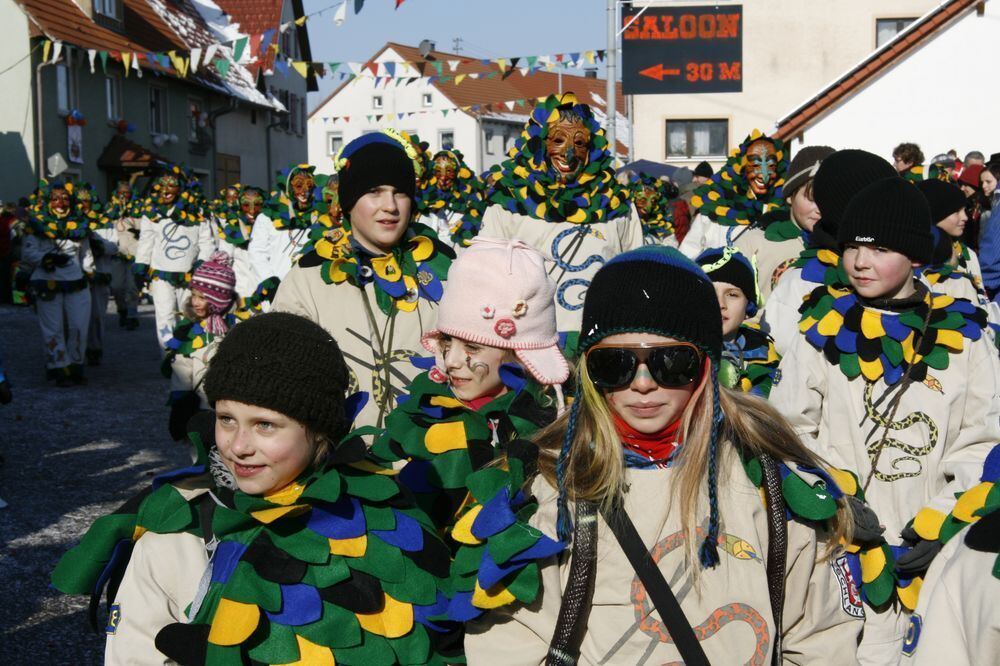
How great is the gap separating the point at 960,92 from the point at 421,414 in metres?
26.6

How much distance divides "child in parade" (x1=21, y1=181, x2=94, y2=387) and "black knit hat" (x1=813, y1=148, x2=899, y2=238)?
9.60 meters

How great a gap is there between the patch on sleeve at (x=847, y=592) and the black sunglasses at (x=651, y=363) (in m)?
0.49

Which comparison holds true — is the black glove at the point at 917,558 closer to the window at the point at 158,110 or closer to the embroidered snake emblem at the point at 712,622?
the embroidered snake emblem at the point at 712,622

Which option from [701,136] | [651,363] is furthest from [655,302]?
[701,136]

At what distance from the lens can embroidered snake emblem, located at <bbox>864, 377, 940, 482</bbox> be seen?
4141 mm

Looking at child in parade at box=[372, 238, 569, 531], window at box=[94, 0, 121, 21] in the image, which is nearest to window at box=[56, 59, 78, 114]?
window at box=[94, 0, 121, 21]

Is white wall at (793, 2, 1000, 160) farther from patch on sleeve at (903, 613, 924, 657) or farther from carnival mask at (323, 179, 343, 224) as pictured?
patch on sleeve at (903, 613, 924, 657)

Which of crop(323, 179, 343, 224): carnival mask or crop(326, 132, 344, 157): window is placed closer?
crop(323, 179, 343, 224): carnival mask

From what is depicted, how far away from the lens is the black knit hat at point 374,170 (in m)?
4.62

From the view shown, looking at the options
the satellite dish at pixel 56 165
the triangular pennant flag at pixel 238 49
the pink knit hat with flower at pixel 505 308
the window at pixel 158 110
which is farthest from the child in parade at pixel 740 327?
the window at pixel 158 110

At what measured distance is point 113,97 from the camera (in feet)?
109

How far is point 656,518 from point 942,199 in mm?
5195

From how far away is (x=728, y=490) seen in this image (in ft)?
8.38

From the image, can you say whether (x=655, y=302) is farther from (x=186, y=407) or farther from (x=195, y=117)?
(x=195, y=117)
